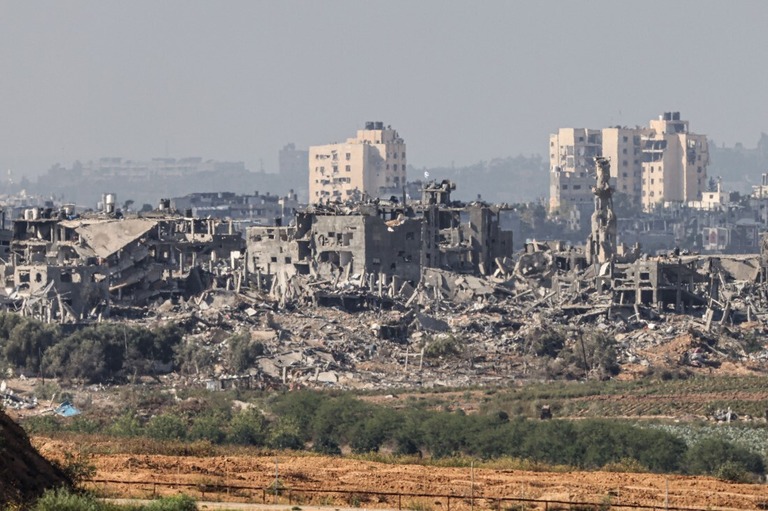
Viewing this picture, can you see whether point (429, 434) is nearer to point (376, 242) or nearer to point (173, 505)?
point (173, 505)

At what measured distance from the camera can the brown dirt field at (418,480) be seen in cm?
3853

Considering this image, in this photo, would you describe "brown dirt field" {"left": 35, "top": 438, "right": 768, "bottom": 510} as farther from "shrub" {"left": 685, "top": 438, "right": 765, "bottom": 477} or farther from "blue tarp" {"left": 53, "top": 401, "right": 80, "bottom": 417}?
"blue tarp" {"left": 53, "top": 401, "right": 80, "bottom": 417}

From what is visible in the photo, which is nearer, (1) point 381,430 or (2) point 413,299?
(1) point 381,430

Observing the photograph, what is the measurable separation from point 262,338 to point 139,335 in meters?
5.00

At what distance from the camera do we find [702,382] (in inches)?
2783

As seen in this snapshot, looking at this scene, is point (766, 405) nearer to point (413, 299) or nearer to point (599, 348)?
point (599, 348)

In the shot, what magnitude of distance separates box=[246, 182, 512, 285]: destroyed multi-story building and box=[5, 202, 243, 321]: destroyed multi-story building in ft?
10.5

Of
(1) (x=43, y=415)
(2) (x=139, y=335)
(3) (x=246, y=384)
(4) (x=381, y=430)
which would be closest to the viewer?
(4) (x=381, y=430)

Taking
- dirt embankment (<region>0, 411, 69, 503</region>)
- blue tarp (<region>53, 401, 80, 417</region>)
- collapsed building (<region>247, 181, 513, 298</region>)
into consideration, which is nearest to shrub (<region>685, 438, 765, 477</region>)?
blue tarp (<region>53, 401, 80, 417</region>)

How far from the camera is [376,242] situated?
96812mm

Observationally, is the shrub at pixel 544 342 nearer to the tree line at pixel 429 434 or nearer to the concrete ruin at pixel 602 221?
the tree line at pixel 429 434

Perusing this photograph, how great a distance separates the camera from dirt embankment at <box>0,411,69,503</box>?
1357 inches

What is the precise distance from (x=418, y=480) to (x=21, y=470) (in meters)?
8.24

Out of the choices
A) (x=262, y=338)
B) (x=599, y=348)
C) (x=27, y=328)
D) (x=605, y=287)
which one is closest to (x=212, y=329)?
(x=262, y=338)
